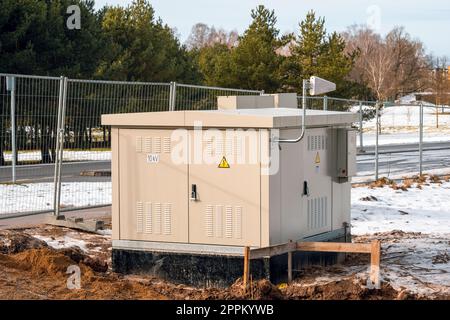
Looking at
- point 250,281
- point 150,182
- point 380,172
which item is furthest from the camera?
point 380,172

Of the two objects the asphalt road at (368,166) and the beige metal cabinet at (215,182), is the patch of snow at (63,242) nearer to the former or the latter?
the beige metal cabinet at (215,182)

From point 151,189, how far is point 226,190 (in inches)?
35.3

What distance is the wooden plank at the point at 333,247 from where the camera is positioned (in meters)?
9.36

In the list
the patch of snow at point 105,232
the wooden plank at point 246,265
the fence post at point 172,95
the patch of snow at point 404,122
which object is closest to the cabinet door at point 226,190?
the wooden plank at point 246,265

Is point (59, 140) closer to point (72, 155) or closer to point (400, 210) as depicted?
point (72, 155)

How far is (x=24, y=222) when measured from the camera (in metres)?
13.3

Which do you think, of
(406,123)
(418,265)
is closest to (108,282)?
(418,265)

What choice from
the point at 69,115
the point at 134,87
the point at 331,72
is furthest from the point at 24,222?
the point at 331,72

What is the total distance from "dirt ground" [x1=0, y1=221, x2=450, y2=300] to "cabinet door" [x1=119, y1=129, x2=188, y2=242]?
55 cm

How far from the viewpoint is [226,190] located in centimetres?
955

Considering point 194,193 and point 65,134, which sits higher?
point 65,134

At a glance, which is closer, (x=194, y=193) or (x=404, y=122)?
(x=194, y=193)

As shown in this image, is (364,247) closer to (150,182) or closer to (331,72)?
(150,182)

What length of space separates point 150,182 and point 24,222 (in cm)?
401
